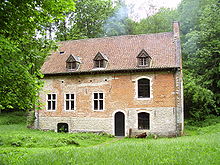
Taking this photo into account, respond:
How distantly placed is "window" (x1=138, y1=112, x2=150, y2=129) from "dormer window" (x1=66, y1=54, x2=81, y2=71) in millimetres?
7543

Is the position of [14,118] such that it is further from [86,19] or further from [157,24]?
[157,24]

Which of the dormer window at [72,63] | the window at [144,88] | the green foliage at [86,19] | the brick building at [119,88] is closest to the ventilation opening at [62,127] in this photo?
the brick building at [119,88]

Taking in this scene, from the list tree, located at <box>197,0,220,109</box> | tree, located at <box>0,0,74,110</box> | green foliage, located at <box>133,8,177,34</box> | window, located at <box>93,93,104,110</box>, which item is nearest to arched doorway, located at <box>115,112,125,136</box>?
window, located at <box>93,93,104,110</box>

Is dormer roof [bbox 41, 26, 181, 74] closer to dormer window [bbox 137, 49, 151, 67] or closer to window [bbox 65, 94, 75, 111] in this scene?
dormer window [bbox 137, 49, 151, 67]

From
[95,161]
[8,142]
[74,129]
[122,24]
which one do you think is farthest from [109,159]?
[122,24]

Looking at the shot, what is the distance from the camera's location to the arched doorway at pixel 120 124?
22.0m

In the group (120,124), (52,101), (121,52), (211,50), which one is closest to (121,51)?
(121,52)

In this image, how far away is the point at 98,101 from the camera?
898 inches

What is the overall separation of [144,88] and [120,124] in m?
3.79

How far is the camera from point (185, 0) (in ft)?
114

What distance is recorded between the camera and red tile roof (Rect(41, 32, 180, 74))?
2205cm

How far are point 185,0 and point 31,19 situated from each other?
30.3m

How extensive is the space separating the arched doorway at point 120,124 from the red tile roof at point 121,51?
4193mm

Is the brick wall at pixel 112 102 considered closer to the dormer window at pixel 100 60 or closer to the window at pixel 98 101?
the window at pixel 98 101
